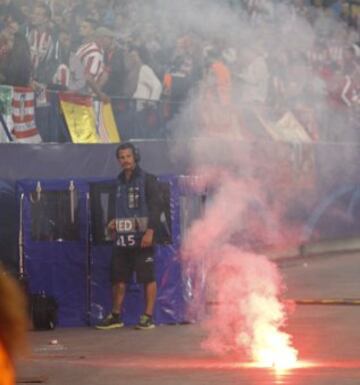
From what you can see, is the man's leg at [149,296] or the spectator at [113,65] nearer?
the man's leg at [149,296]

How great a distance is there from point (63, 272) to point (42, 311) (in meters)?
0.44

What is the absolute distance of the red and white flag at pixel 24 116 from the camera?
571 inches

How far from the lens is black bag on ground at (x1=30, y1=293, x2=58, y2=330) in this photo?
1141 centimetres

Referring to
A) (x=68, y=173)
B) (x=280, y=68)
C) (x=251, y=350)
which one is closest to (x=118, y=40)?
(x=68, y=173)

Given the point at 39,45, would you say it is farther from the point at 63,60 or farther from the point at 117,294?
the point at 117,294

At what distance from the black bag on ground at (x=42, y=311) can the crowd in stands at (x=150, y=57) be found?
397cm

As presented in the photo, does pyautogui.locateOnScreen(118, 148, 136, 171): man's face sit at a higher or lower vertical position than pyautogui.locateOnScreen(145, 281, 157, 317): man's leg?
higher

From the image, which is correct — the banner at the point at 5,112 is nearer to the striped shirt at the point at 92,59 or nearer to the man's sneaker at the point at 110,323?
the striped shirt at the point at 92,59

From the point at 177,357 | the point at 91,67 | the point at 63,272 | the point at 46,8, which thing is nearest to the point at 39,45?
the point at 46,8

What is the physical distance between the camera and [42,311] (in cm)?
1140

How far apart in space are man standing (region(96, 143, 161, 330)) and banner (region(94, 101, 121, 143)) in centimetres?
483

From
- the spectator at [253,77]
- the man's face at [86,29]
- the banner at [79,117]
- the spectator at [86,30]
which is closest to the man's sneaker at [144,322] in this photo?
the banner at [79,117]

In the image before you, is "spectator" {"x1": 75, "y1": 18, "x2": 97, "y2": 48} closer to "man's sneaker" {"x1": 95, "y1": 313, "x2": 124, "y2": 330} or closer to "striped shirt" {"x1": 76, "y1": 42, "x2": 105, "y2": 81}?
"striped shirt" {"x1": 76, "y1": 42, "x2": 105, "y2": 81}

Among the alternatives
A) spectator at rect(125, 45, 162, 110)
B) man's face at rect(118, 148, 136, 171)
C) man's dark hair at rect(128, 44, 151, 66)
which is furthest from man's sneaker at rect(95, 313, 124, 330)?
man's dark hair at rect(128, 44, 151, 66)
